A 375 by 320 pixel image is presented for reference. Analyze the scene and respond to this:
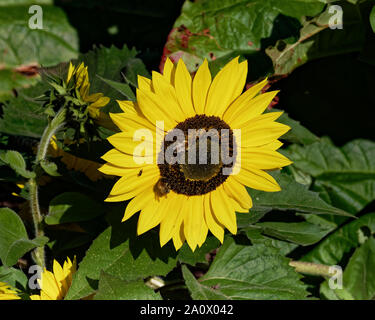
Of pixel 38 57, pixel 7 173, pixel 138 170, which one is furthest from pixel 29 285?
pixel 38 57

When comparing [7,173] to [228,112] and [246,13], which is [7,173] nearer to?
[228,112]

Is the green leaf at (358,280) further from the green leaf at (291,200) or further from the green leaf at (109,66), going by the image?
the green leaf at (109,66)

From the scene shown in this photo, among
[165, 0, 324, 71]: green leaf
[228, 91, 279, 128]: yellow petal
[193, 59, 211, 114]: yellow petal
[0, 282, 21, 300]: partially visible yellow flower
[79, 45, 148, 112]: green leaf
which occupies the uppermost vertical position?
[165, 0, 324, 71]: green leaf

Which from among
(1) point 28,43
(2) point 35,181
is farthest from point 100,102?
(1) point 28,43

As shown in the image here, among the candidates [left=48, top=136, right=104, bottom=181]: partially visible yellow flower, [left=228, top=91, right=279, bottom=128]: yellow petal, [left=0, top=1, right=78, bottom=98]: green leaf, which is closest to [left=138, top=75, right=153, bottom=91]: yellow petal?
[left=228, top=91, right=279, bottom=128]: yellow petal

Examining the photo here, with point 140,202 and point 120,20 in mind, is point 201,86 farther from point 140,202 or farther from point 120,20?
point 120,20

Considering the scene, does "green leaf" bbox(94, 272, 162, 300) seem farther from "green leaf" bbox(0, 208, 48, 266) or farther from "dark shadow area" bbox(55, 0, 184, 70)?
"dark shadow area" bbox(55, 0, 184, 70)

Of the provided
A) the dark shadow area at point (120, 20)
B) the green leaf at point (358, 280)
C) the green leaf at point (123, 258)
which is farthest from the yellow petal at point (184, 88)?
the dark shadow area at point (120, 20)
